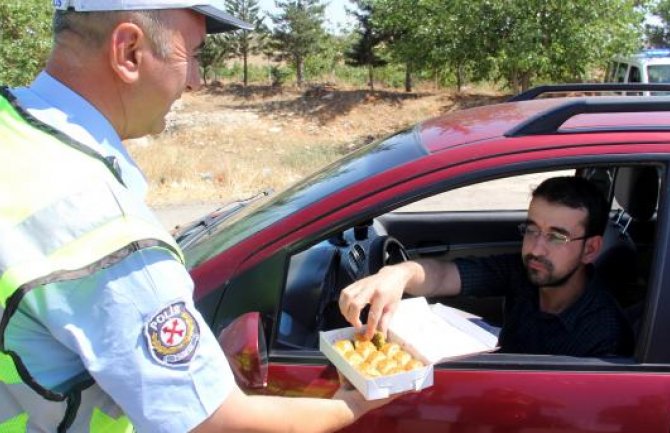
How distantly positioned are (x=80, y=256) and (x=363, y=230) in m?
1.96

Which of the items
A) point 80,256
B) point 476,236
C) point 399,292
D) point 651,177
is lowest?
point 476,236

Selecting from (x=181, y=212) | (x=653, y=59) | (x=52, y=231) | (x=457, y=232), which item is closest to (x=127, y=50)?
(x=52, y=231)

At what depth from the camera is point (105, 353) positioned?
3.20 feet

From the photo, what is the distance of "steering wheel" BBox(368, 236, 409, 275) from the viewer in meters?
2.54

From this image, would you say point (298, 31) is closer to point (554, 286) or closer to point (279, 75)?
point (279, 75)

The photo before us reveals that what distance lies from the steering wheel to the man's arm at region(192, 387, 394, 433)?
1019 mm

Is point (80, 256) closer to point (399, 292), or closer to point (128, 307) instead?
point (128, 307)

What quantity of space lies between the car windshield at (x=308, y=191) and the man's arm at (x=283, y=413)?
2.08 ft

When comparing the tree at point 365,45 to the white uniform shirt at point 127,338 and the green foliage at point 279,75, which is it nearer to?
the green foliage at point 279,75

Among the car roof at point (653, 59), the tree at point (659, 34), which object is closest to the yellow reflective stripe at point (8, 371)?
the car roof at point (653, 59)

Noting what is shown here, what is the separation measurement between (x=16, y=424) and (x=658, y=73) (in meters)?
14.3

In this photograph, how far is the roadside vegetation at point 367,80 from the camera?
12673 mm

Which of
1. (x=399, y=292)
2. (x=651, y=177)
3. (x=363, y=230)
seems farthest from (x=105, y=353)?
(x=651, y=177)

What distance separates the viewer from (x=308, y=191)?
215 centimetres
